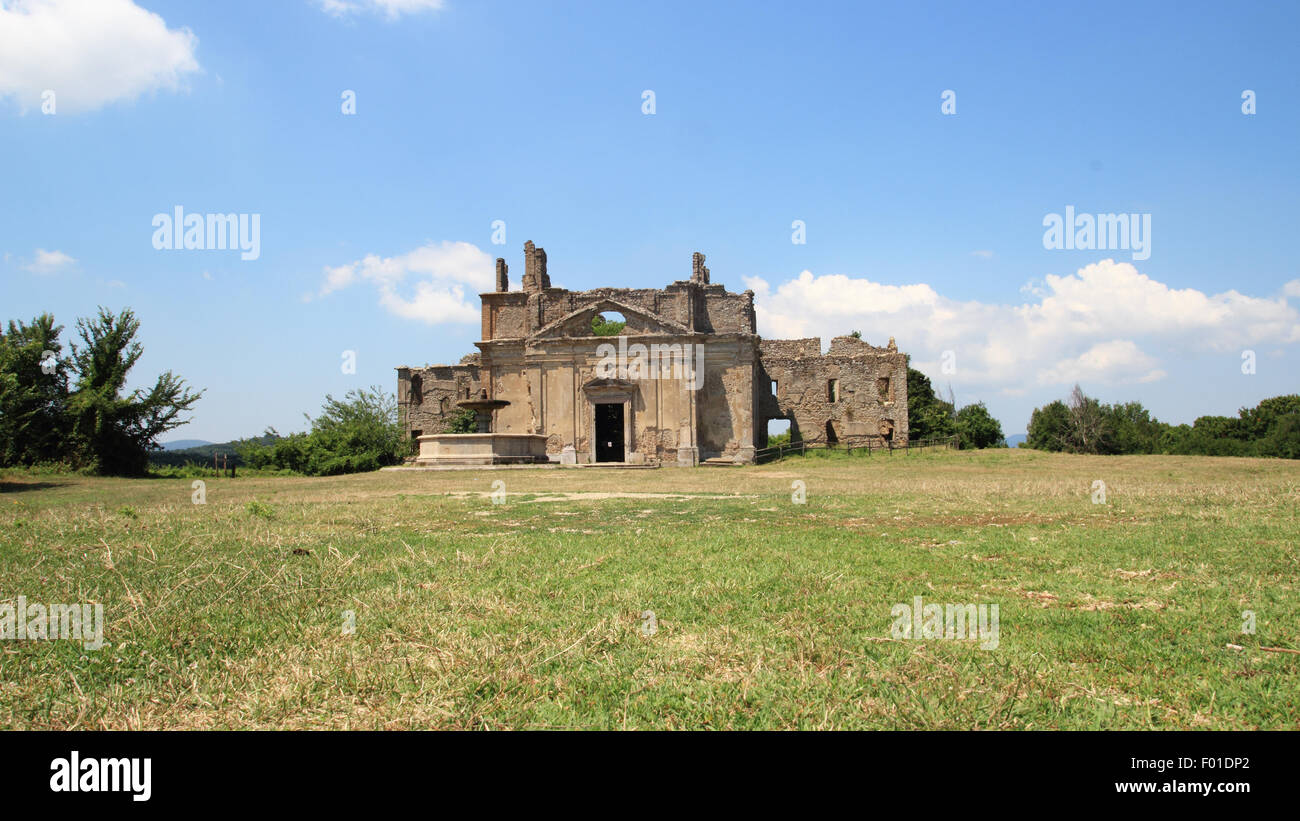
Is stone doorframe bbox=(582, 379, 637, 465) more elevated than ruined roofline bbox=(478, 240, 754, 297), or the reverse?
ruined roofline bbox=(478, 240, 754, 297)

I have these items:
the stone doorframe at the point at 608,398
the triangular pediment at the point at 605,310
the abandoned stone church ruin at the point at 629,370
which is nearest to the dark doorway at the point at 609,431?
the abandoned stone church ruin at the point at 629,370

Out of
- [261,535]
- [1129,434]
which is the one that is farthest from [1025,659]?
[1129,434]

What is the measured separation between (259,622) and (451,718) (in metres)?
2.26

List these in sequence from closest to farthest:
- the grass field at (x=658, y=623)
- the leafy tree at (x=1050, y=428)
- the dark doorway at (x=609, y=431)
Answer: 1. the grass field at (x=658, y=623)
2. the dark doorway at (x=609, y=431)
3. the leafy tree at (x=1050, y=428)

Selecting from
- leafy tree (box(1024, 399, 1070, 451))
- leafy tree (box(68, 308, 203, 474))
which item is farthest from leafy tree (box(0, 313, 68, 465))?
leafy tree (box(1024, 399, 1070, 451))

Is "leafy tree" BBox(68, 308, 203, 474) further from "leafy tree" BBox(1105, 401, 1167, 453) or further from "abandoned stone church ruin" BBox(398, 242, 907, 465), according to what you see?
"leafy tree" BBox(1105, 401, 1167, 453)

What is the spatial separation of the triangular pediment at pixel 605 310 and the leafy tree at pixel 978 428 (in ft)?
90.1

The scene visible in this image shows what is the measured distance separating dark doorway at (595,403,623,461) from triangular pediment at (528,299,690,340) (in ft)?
14.0

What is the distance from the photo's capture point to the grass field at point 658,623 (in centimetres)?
298

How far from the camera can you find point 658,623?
14.3ft

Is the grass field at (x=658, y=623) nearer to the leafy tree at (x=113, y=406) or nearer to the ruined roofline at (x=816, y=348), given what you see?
the leafy tree at (x=113, y=406)

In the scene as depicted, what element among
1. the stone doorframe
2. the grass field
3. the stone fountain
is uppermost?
the stone doorframe

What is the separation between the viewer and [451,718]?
2840 mm

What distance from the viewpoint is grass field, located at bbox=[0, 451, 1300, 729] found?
→ 2977mm
